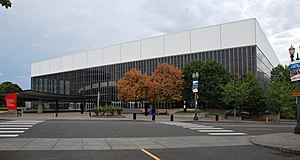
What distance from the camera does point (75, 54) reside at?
300 ft

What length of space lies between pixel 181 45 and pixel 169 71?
2018 centimetres

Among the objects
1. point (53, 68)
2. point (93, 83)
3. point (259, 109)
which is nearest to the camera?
point (259, 109)

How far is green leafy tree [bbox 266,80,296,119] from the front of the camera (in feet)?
134

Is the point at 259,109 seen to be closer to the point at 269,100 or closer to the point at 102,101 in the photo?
the point at 269,100

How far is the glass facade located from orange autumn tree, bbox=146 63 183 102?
1685 centimetres

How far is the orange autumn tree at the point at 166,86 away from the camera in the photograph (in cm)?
4941

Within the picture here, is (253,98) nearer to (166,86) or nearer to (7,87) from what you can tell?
(166,86)

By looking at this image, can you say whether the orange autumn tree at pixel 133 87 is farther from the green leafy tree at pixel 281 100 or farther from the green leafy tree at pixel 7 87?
the green leafy tree at pixel 7 87

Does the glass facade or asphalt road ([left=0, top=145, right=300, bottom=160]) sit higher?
the glass facade

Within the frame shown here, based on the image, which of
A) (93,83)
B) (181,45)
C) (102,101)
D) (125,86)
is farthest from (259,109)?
(93,83)

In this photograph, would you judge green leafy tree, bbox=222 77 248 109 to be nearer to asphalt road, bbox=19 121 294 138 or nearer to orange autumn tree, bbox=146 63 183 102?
orange autumn tree, bbox=146 63 183 102

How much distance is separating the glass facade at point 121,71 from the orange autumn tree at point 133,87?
15.7 metres

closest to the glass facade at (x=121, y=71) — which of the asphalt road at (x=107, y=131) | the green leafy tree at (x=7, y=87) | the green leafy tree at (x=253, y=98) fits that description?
the green leafy tree at (x=7, y=87)

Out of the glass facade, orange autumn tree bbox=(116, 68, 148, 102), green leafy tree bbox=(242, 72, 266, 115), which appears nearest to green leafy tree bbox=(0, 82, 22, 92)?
the glass facade
